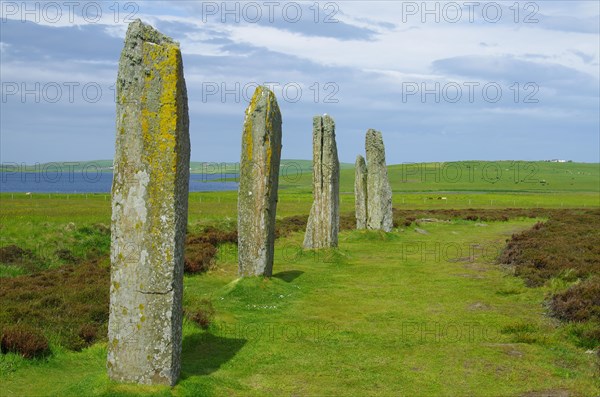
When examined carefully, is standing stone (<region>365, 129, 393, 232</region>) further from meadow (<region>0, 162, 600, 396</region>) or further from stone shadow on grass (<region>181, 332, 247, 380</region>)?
stone shadow on grass (<region>181, 332, 247, 380</region>)

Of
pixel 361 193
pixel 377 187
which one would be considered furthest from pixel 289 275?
pixel 377 187

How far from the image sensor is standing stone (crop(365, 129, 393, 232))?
3219 centimetres

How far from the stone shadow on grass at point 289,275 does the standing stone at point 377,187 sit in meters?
13.0

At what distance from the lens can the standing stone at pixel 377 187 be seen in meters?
32.2

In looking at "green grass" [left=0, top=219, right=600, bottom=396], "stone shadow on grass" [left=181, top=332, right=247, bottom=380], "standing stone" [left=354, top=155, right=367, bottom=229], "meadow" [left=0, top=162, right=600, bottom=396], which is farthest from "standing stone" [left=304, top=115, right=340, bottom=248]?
"stone shadow on grass" [left=181, top=332, right=247, bottom=380]

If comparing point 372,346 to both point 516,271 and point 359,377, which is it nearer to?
point 359,377

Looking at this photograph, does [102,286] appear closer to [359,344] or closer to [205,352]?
[205,352]

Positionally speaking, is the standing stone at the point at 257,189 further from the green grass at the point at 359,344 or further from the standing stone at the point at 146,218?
the standing stone at the point at 146,218

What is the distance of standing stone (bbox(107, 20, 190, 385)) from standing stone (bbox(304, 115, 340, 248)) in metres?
15.3

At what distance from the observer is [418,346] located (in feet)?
39.2

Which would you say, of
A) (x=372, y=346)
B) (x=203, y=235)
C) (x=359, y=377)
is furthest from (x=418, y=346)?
(x=203, y=235)

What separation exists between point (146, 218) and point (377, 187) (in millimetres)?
24395

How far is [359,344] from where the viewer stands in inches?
476

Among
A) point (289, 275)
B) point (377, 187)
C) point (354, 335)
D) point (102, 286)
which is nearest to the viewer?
point (354, 335)
